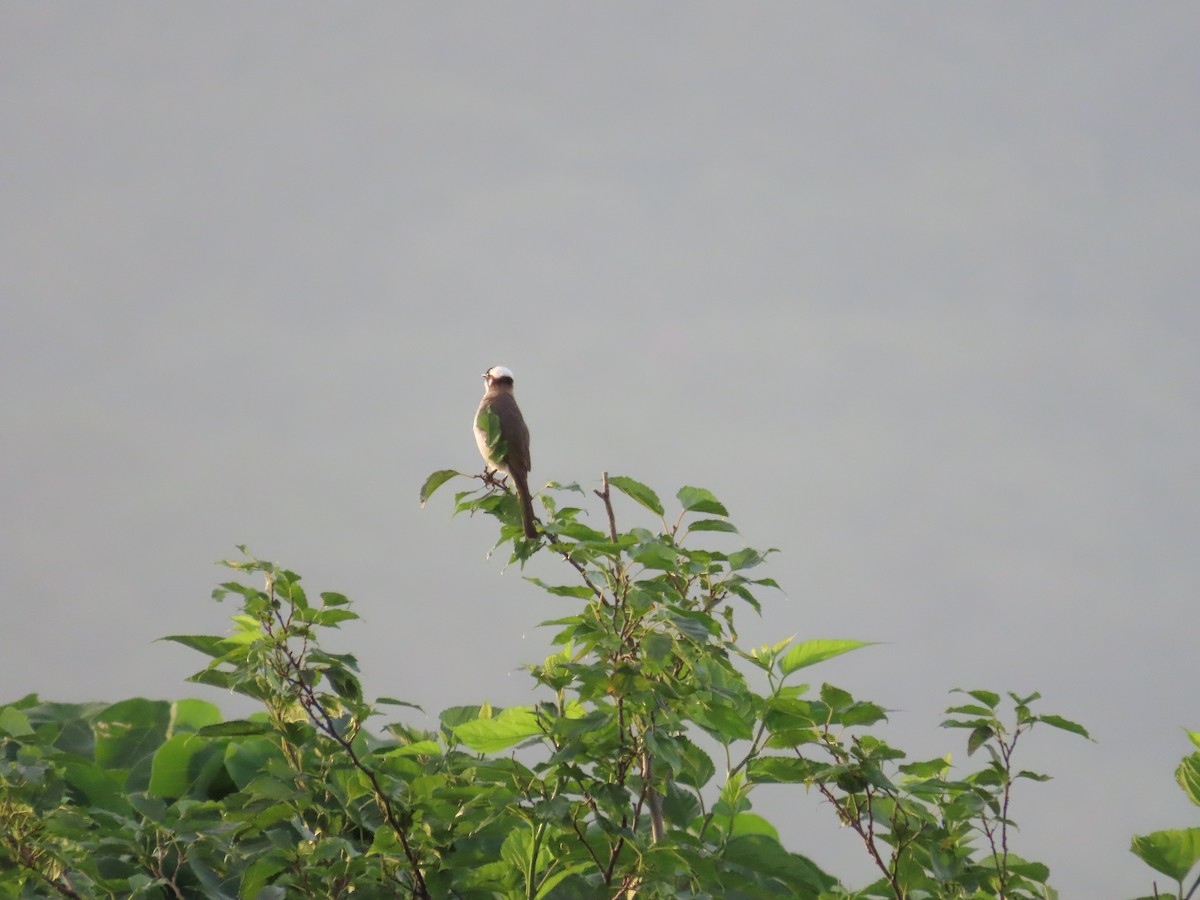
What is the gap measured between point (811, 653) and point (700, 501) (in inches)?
30.5

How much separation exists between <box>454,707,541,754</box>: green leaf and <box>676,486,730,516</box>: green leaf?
0.72 metres

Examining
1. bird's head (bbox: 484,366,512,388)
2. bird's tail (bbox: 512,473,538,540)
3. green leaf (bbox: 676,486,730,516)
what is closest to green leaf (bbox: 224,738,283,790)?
bird's head (bbox: 484,366,512,388)

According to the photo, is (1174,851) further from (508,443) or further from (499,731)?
(508,443)

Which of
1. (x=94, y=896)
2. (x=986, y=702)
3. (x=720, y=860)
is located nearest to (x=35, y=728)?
(x=94, y=896)

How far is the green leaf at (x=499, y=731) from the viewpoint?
3482mm

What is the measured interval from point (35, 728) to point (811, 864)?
4407mm

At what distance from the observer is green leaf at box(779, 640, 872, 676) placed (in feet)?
12.7

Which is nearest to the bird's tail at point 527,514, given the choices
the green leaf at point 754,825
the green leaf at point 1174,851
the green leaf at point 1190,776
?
the green leaf at point 1174,851

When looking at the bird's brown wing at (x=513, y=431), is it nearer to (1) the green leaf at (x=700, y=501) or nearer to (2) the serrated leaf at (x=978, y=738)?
(1) the green leaf at (x=700, y=501)

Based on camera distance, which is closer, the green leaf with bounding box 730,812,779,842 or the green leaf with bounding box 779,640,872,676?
the green leaf with bounding box 779,640,872,676

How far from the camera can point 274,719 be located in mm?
3514

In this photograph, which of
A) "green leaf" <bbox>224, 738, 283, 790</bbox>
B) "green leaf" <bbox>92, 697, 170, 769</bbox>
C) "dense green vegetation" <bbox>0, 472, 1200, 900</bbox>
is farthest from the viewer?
"green leaf" <bbox>92, 697, 170, 769</bbox>

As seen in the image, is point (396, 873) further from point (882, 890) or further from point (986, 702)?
point (986, 702)

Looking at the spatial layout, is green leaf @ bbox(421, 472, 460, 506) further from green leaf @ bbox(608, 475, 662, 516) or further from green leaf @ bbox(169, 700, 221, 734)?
green leaf @ bbox(169, 700, 221, 734)
